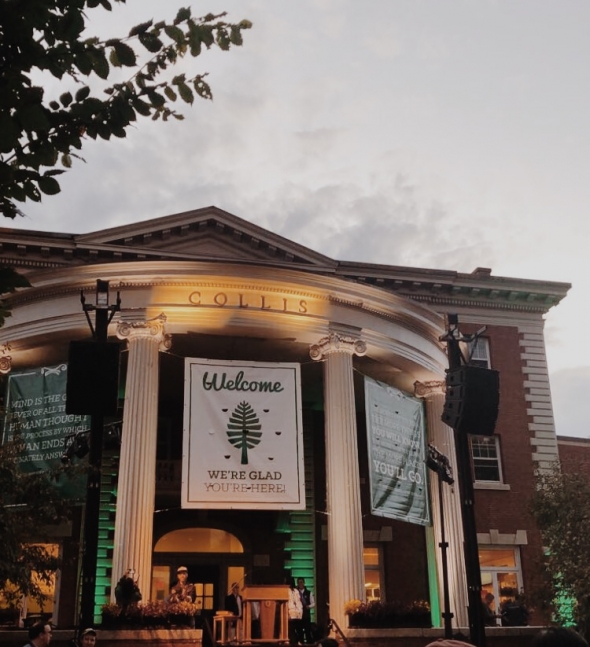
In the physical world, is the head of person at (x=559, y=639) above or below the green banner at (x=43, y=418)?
below

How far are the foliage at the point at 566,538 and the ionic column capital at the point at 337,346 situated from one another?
6.65 metres

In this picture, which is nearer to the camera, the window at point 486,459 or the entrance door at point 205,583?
the entrance door at point 205,583

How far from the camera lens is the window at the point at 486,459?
31.0m

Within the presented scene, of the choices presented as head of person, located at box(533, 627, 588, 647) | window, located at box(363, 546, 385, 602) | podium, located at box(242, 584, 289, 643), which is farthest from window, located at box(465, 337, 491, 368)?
head of person, located at box(533, 627, 588, 647)

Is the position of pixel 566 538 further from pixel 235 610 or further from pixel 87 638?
pixel 87 638

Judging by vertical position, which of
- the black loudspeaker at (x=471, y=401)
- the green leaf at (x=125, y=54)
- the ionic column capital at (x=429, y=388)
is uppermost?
the ionic column capital at (x=429, y=388)

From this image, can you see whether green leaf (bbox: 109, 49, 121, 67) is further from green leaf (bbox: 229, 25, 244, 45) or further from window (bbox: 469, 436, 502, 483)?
window (bbox: 469, 436, 502, 483)

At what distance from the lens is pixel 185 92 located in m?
6.46

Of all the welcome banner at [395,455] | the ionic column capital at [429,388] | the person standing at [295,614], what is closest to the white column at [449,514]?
the ionic column capital at [429,388]

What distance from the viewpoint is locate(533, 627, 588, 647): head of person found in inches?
139

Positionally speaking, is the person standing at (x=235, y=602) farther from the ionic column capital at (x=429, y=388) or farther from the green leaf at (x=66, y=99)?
the green leaf at (x=66, y=99)

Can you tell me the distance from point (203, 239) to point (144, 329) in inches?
361

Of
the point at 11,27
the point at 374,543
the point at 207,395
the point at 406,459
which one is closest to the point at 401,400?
the point at 406,459

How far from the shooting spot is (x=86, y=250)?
2762 cm
